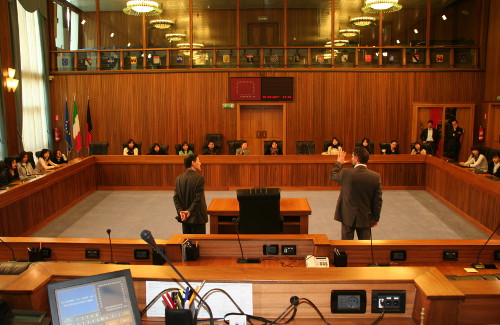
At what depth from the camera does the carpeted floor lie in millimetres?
6387

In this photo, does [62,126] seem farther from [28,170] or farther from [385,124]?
[385,124]

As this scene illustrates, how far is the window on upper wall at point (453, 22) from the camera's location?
37.4 feet

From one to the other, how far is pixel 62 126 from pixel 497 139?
10.3 metres

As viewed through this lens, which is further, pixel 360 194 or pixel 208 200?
pixel 208 200

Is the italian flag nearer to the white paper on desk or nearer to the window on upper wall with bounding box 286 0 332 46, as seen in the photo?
the window on upper wall with bounding box 286 0 332 46

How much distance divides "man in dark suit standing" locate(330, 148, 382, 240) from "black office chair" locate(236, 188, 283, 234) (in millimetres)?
723

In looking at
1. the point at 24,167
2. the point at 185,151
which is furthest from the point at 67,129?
the point at 24,167

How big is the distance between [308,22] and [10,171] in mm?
8606

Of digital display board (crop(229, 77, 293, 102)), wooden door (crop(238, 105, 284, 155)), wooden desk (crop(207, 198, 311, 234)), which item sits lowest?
wooden desk (crop(207, 198, 311, 234))

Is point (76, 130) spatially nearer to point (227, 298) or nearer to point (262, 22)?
point (262, 22)

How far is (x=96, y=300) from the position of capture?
1925 mm

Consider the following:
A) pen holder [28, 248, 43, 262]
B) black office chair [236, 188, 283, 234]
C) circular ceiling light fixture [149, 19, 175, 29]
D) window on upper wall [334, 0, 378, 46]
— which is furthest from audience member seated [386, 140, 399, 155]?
pen holder [28, 248, 43, 262]

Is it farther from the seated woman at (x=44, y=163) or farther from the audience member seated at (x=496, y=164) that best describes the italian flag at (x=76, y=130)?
the audience member seated at (x=496, y=164)

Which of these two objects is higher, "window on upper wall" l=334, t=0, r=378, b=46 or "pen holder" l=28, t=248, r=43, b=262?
"window on upper wall" l=334, t=0, r=378, b=46
